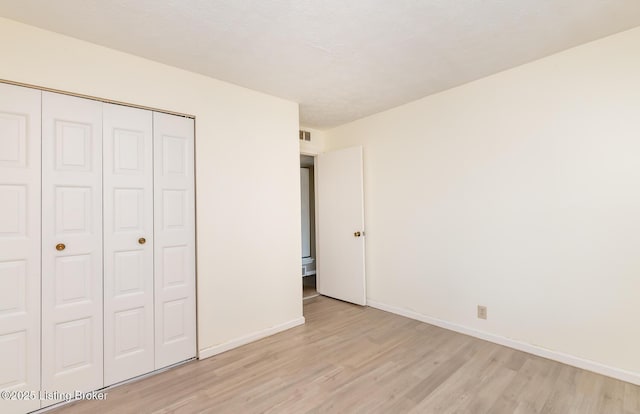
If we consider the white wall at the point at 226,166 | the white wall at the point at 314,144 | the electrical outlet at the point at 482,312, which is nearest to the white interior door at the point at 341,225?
the white wall at the point at 314,144

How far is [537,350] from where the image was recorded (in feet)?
8.09

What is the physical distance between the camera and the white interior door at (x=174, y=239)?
2371 millimetres

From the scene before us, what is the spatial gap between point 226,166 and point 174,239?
81 cm

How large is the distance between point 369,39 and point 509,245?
2191mm

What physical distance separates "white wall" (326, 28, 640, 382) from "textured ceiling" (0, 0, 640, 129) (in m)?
0.33

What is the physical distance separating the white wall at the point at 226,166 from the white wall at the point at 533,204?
4.70 feet

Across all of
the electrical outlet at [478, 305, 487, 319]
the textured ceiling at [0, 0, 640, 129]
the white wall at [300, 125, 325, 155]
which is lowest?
the electrical outlet at [478, 305, 487, 319]

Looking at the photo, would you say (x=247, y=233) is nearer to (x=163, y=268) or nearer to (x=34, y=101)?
(x=163, y=268)

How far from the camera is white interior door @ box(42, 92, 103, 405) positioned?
1.94 meters

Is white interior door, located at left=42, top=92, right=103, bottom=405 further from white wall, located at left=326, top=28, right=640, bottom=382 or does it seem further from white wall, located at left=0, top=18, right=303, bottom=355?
white wall, located at left=326, top=28, right=640, bottom=382

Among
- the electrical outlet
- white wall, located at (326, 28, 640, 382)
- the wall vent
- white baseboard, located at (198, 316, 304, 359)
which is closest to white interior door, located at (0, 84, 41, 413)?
white baseboard, located at (198, 316, 304, 359)

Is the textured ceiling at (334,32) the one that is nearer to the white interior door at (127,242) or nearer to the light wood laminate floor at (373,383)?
the white interior door at (127,242)

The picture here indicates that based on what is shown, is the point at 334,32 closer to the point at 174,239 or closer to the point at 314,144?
the point at 174,239

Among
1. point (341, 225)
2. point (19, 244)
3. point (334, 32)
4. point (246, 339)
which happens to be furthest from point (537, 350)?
point (19, 244)
